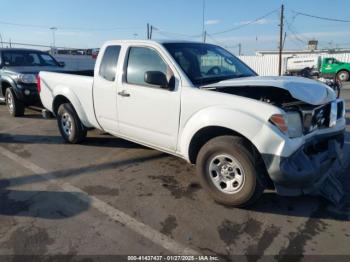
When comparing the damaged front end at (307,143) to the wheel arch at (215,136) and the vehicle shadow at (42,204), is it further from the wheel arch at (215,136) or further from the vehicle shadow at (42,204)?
the vehicle shadow at (42,204)

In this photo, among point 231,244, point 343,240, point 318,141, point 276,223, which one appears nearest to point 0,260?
point 231,244

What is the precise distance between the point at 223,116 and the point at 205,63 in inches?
52.2

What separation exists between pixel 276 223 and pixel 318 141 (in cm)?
105

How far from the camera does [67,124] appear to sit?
20.2ft

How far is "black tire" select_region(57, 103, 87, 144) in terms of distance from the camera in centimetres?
586

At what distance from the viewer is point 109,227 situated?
3.29m

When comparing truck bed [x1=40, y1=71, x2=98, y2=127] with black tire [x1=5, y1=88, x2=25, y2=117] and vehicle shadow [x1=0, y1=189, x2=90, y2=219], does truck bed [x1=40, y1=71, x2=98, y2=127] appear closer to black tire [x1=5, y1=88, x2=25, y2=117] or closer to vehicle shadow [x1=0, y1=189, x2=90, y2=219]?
vehicle shadow [x1=0, y1=189, x2=90, y2=219]

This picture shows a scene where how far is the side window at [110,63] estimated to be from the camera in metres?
4.84

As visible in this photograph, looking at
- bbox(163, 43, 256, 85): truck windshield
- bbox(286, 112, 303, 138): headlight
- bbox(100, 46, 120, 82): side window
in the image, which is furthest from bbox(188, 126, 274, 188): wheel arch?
bbox(100, 46, 120, 82): side window

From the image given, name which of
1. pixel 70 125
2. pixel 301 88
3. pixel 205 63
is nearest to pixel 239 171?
pixel 301 88

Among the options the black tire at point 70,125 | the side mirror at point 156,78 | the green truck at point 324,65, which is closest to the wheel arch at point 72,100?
the black tire at point 70,125

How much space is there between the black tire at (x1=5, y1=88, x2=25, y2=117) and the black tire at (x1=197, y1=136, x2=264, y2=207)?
656cm

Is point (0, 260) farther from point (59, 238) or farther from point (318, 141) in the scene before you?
point (318, 141)

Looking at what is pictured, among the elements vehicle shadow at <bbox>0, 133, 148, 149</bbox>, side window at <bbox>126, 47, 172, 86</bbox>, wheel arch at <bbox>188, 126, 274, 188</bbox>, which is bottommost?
vehicle shadow at <bbox>0, 133, 148, 149</bbox>
